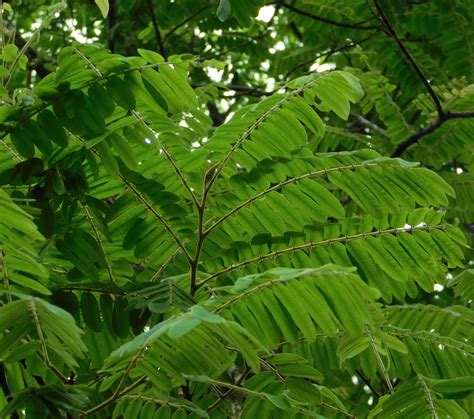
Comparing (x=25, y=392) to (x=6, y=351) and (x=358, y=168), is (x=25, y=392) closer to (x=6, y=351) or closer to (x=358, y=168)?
(x=6, y=351)

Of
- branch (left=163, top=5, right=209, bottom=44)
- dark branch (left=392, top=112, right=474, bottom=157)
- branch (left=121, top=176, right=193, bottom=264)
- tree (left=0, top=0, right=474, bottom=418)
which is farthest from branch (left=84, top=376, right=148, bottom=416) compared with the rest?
branch (left=163, top=5, right=209, bottom=44)

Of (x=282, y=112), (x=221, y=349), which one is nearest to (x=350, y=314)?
(x=221, y=349)

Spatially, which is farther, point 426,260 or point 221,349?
point 426,260

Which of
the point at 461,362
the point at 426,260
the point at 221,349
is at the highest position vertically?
the point at 221,349

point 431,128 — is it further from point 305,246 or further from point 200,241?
point 200,241

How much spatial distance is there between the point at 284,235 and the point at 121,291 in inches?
19.2

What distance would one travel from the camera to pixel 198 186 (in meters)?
2.69

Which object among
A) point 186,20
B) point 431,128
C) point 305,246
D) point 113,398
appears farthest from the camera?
point 186,20

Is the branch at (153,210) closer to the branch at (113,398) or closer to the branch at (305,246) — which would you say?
the branch at (305,246)

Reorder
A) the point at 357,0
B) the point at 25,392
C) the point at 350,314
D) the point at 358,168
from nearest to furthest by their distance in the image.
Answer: the point at 25,392 → the point at 350,314 → the point at 358,168 → the point at 357,0

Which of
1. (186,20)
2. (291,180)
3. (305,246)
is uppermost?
(186,20)

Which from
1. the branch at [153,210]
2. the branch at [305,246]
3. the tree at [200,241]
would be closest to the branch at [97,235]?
the tree at [200,241]

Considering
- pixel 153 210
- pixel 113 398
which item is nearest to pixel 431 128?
pixel 153 210

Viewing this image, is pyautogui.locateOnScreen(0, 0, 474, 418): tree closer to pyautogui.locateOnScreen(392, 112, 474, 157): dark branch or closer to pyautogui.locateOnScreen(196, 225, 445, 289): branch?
pyautogui.locateOnScreen(196, 225, 445, 289): branch
